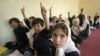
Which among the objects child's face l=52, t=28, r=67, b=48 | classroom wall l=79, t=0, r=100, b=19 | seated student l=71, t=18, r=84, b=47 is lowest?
seated student l=71, t=18, r=84, b=47

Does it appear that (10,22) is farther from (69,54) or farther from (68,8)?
(68,8)

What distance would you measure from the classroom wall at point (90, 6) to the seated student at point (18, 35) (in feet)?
17.5

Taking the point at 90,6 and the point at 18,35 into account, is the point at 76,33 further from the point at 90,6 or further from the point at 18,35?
the point at 90,6

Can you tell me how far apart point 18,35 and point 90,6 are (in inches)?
220

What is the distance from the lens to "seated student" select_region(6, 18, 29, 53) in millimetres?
3289

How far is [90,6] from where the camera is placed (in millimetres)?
8211

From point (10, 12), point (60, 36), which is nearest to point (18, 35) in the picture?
point (10, 12)

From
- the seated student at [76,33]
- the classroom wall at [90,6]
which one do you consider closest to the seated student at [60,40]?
the seated student at [76,33]

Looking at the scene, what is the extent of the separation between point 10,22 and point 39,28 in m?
1.22

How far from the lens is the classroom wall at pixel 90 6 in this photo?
26.7 feet

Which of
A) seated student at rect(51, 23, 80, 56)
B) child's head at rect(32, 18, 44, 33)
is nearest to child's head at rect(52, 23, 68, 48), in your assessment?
seated student at rect(51, 23, 80, 56)

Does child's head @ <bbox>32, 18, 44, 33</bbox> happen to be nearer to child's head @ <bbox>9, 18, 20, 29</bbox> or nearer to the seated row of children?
the seated row of children

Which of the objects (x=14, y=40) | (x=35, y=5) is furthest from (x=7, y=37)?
(x=35, y=5)

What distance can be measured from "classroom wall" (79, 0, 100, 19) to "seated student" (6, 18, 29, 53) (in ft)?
17.5
